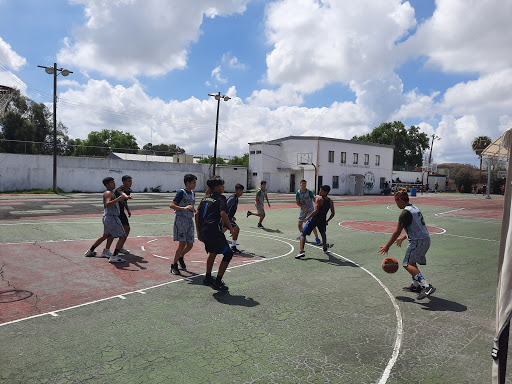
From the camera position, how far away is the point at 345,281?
734cm

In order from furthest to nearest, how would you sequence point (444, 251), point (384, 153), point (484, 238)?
point (384, 153) → point (484, 238) → point (444, 251)

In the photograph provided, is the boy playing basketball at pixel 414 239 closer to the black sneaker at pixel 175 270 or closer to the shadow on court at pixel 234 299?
the shadow on court at pixel 234 299

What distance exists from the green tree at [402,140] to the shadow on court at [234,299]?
243 feet

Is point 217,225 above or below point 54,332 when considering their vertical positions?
above

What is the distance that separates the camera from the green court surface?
390 cm

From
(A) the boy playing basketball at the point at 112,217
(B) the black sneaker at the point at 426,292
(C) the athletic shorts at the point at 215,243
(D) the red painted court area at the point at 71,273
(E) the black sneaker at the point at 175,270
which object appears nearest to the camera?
(D) the red painted court area at the point at 71,273

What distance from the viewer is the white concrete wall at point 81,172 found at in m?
32.3

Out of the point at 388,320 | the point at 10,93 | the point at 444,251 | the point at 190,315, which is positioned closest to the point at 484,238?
the point at 444,251

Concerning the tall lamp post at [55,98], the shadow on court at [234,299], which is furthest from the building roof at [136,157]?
the shadow on court at [234,299]

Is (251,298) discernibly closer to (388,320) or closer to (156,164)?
(388,320)

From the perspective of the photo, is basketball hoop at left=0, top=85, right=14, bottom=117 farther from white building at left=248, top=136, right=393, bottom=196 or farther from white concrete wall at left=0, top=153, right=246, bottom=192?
white building at left=248, top=136, right=393, bottom=196

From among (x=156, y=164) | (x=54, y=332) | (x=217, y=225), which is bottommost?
(x=54, y=332)

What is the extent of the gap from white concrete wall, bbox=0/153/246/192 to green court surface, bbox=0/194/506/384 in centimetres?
2753

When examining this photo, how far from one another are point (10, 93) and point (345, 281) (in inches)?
712
